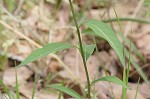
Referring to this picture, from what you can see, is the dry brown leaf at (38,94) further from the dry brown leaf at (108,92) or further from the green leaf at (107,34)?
Answer: the green leaf at (107,34)

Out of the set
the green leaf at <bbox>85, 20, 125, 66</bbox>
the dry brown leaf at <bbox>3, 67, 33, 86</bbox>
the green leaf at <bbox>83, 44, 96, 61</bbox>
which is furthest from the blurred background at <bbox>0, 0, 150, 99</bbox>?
the green leaf at <bbox>85, 20, 125, 66</bbox>

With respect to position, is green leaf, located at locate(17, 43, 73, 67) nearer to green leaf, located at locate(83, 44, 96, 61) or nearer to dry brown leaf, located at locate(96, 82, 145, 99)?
green leaf, located at locate(83, 44, 96, 61)

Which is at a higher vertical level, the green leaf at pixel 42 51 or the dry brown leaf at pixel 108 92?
the green leaf at pixel 42 51

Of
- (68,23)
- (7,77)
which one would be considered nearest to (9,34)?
(7,77)

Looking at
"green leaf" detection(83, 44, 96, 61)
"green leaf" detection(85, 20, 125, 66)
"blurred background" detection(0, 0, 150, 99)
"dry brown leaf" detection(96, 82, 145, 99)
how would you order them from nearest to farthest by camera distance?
1. "green leaf" detection(85, 20, 125, 66)
2. "green leaf" detection(83, 44, 96, 61)
3. "dry brown leaf" detection(96, 82, 145, 99)
4. "blurred background" detection(0, 0, 150, 99)

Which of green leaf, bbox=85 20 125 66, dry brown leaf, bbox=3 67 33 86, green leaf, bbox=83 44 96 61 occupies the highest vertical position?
green leaf, bbox=85 20 125 66

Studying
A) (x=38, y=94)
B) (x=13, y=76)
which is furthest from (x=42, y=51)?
(x=13, y=76)

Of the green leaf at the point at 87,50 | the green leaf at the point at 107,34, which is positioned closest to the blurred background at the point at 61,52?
the green leaf at the point at 87,50

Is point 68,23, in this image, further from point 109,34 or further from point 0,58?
point 109,34

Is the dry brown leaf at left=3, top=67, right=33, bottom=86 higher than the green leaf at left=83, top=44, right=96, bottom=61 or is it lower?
lower

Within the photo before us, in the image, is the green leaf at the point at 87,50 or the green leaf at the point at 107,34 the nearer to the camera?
the green leaf at the point at 107,34

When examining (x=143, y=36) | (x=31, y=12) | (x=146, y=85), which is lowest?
(x=146, y=85)
